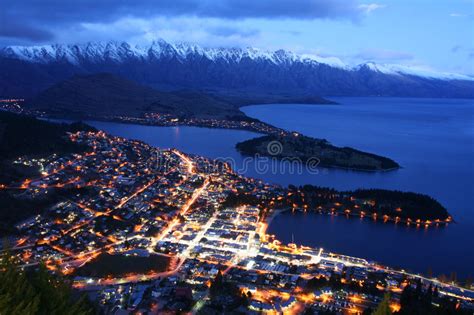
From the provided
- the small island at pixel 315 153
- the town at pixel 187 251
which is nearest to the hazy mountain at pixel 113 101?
the small island at pixel 315 153

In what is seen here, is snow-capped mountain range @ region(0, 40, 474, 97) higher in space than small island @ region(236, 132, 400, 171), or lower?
higher

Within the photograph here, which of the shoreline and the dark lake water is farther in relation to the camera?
the shoreline

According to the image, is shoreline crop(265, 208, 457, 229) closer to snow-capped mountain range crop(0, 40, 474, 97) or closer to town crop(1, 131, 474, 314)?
town crop(1, 131, 474, 314)

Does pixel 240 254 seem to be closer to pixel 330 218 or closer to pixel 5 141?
pixel 330 218

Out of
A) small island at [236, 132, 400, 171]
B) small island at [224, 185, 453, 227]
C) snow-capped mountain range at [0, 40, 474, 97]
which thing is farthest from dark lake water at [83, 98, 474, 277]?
snow-capped mountain range at [0, 40, 474, 97]

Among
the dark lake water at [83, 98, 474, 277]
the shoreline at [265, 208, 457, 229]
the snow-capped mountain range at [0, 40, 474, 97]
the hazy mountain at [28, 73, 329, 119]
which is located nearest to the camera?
the dark lake water at [83, 98, 474, 277]

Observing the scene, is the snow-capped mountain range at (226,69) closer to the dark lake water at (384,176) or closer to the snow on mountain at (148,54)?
the snow on mountain at (148,54)

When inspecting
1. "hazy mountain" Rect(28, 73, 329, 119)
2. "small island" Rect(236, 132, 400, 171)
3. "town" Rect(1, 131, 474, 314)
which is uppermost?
"hazy mountain" Rect(28, 73, 329, 119)
